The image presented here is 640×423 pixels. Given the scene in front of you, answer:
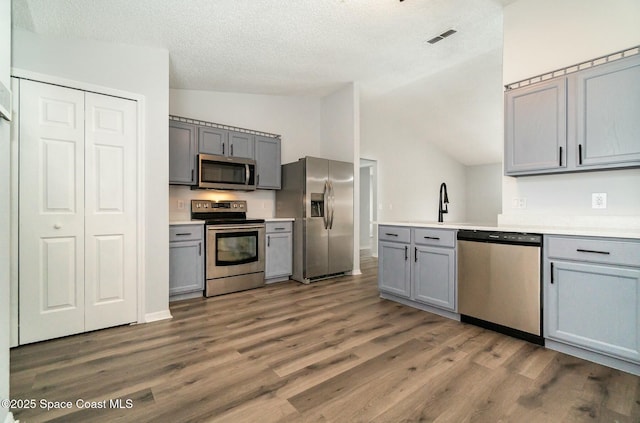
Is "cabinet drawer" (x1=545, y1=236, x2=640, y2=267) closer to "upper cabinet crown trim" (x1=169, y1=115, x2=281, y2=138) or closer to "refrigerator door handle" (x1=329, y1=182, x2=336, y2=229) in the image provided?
"refrigerator door handle" (x1=329, y1=182, x2=336, y2=229)

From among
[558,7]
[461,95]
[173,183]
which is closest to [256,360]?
[173,183]

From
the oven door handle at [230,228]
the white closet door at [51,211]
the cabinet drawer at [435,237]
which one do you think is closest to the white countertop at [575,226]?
the cabinet drawer at [435,237]

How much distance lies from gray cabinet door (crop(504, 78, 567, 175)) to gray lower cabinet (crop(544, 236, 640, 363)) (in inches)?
29.1

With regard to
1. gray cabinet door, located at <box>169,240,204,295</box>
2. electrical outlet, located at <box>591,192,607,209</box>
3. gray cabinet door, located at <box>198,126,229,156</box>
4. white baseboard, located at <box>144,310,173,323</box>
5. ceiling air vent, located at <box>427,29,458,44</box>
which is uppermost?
ceiling air vent, located at <box>427,29,458,44</box>

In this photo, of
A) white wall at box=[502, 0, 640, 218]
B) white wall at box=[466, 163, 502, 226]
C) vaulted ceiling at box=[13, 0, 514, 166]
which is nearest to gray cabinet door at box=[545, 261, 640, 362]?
white wall at box=[502, 0, 640, 218]

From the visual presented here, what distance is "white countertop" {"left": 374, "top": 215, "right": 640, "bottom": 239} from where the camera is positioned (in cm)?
199

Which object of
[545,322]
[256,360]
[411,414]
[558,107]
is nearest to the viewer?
[411,414]

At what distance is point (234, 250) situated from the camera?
3.77 m

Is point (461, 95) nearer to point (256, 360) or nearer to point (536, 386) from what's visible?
point (536, 386)

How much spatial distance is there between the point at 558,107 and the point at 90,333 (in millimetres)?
4361

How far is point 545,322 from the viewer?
2199 millimetres

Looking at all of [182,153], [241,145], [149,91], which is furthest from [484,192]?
[149,91]

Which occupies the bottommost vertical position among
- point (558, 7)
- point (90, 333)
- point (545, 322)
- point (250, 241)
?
point (90, 333)

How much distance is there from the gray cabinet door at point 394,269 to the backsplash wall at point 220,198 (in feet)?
6.82
